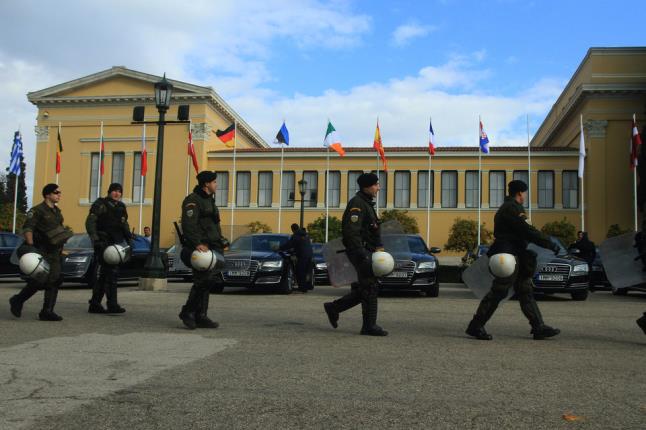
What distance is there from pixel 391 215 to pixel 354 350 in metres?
40.7

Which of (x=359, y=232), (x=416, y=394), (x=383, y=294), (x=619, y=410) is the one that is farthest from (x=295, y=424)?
(x=383, y=294)

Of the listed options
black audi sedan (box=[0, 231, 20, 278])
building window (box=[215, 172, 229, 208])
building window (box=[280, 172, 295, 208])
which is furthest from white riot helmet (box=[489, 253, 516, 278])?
building window (box=[215, 172, 229, 208])

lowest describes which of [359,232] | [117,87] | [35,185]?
[359,232]

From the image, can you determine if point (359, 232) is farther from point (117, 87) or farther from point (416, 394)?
point (117, 87)

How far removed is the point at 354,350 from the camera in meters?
6.94

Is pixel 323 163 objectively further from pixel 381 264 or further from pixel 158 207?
pixel 381 264

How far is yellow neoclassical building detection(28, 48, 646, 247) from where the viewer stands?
48.7 m

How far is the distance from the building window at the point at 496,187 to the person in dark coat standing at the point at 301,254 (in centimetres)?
3798

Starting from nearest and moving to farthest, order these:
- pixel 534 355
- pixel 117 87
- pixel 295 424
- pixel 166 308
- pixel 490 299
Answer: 1. pixel 295 424
2. pixel 534 355
3. pixel 490 299
4. pixel 166 308
5. pixel 117 87

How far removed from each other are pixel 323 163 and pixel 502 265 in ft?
154

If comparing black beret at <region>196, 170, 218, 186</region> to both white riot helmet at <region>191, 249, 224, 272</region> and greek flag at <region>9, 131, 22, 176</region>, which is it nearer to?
white riot helmet at <region>191, 249, 224, 272</region>

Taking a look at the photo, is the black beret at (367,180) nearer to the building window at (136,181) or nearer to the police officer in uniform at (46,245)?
the police officer in uniform at (46,245)

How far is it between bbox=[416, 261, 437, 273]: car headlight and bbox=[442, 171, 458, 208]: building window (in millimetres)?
38195

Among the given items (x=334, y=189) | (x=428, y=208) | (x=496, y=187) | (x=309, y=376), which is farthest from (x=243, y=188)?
(x=309, y=376)
